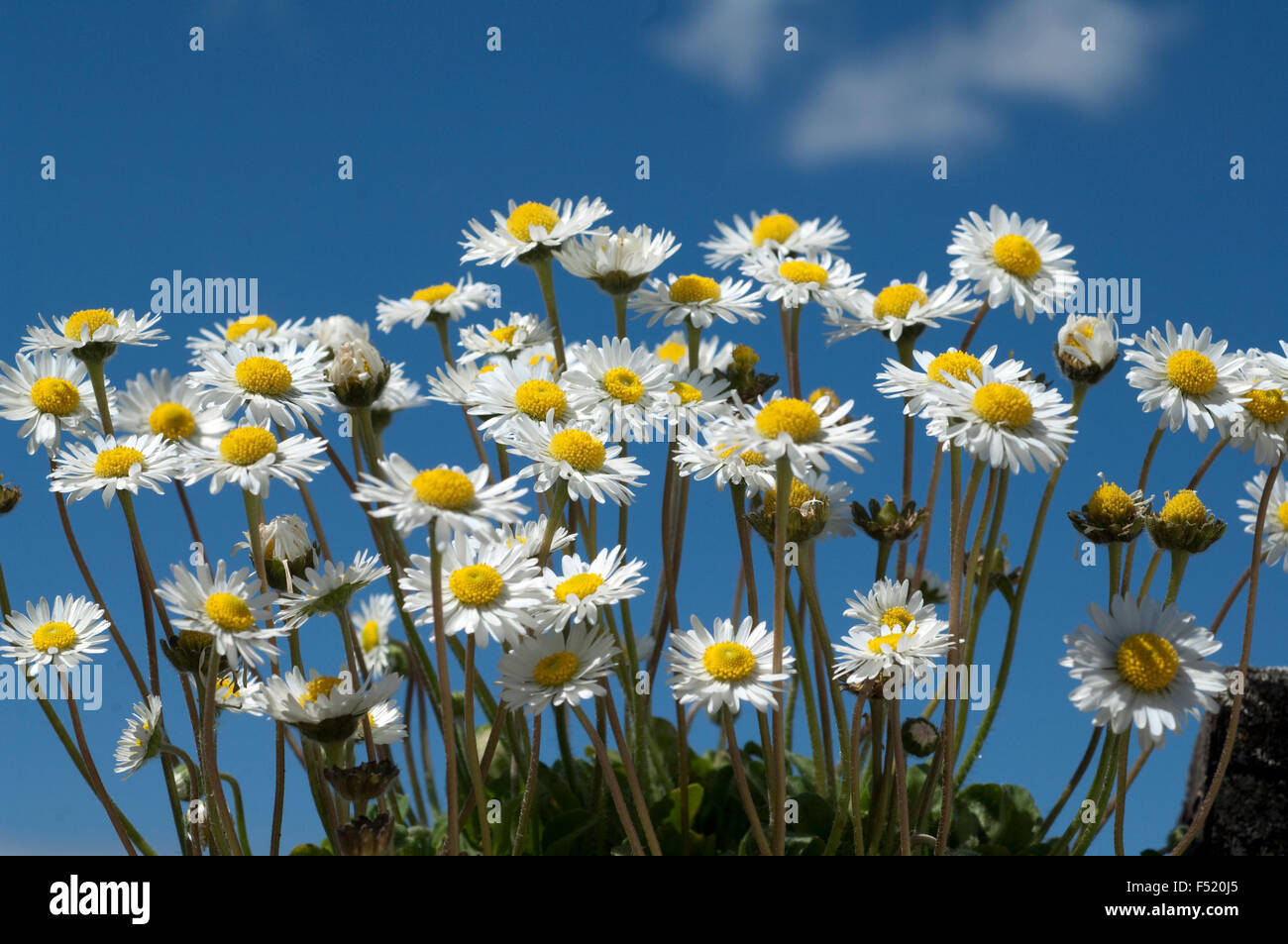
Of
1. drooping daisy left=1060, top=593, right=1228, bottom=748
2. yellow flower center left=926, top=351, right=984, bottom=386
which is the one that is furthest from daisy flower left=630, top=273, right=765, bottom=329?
drooping daisy left=1060, top=593, right=1228, bottom=748

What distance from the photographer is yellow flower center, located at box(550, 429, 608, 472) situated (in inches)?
70.1

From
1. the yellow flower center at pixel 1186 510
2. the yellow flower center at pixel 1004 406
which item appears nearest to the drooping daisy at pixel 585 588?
the yellow flower center at pixel 1004 406

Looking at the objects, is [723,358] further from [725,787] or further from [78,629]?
[78,629]

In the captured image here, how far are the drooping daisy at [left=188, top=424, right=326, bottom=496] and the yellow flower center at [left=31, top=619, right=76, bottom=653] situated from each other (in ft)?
1.40

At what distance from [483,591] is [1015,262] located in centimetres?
128

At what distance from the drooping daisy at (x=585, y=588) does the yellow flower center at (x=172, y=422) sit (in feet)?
2.54

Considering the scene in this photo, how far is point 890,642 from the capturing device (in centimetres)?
176

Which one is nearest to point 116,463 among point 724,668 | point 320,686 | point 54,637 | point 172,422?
point 172,422

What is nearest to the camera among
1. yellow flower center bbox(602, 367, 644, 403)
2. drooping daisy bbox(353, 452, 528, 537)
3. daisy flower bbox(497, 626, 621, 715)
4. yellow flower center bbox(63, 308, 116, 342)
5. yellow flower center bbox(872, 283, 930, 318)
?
drooping daisy bbox(353, 452, 528, 537)

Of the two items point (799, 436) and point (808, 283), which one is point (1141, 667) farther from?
point (808, 283)

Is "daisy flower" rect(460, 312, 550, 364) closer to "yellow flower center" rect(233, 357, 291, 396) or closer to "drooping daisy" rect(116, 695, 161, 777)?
"yellow flower center" rect(233, 357, 291, 396)

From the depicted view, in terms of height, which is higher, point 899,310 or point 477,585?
point 899,310

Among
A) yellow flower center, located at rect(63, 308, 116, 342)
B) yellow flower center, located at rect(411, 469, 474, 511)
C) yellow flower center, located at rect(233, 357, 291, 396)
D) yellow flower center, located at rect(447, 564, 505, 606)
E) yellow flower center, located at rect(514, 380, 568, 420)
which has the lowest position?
yellow flower center, located at rect(447, 564, 505, 606)
